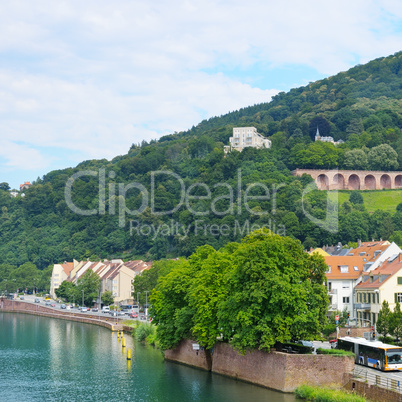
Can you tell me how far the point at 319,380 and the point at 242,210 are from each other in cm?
10186

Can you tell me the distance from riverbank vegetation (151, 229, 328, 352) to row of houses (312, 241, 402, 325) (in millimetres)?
11433

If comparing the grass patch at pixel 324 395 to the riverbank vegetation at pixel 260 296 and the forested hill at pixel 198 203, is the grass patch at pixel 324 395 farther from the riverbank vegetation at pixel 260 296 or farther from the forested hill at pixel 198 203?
the forested hill at pixel 198 203

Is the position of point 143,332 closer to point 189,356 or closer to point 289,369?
point 189,356

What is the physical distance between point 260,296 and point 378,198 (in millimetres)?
120457

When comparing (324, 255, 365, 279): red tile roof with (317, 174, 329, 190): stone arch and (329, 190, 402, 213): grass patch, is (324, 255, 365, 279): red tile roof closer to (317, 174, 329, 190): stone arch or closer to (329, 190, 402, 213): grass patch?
(329, 190, 402, 213): grass patch

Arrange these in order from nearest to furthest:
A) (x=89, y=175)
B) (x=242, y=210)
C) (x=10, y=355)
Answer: (x=10, y=355) → (x=242, y=210) → (x=89, y=175)

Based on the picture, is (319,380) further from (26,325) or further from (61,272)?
(61,272)

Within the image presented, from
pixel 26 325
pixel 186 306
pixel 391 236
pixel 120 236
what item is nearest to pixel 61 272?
pixel 120 236

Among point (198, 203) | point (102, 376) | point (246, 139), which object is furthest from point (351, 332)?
point (246, 139)

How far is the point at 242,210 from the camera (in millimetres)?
141125

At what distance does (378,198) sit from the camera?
510 feet

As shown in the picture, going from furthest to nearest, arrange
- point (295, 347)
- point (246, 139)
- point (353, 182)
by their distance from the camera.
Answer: point (246, 139) < point (353, 182) < point (295, 347)

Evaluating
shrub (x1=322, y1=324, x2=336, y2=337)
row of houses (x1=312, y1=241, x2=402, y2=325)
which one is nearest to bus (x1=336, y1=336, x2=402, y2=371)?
shrub (x1=322, y1=324, x2=336, y2=337)

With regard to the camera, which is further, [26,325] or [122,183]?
[122,183]
